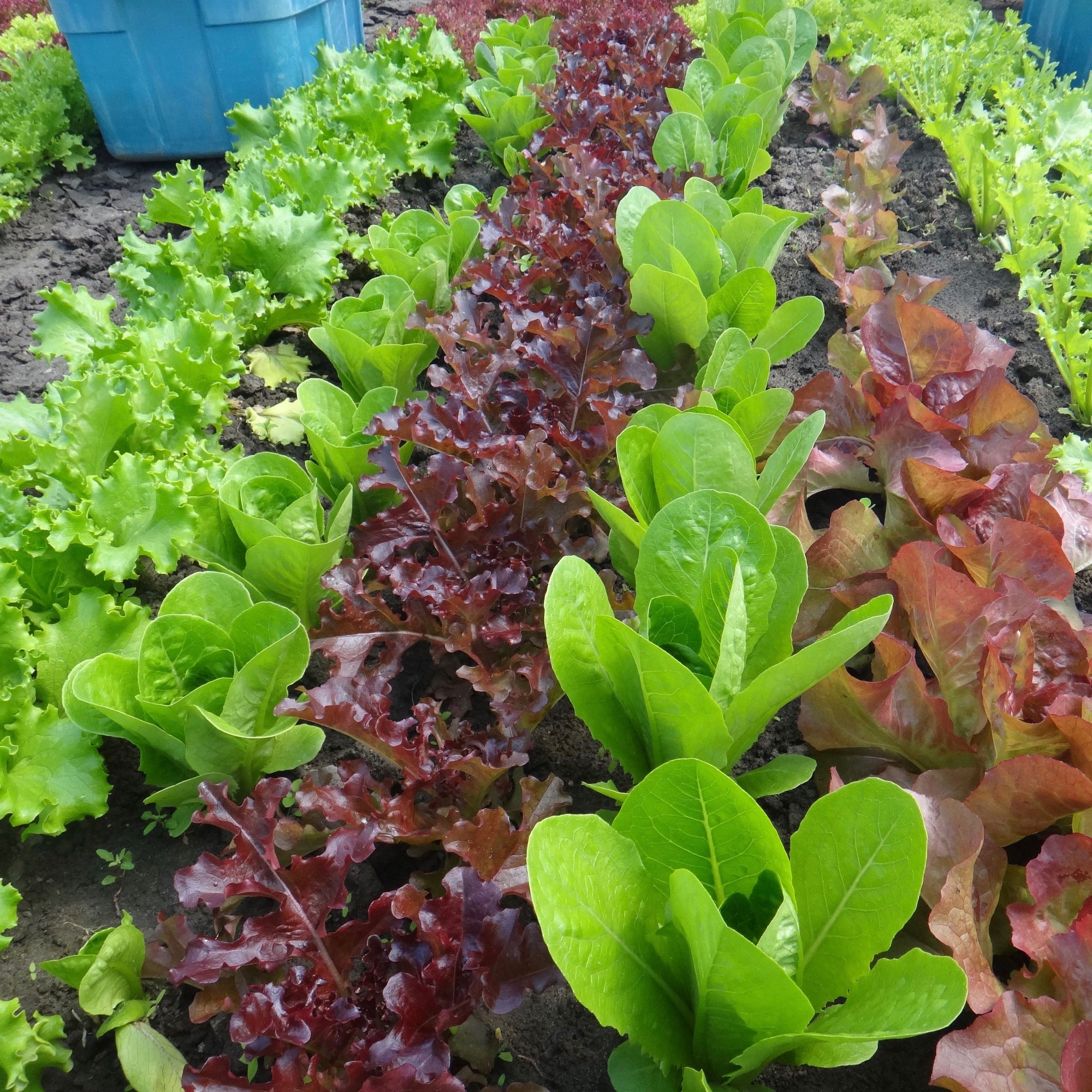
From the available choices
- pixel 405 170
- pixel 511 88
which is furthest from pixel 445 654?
pixel 511 88

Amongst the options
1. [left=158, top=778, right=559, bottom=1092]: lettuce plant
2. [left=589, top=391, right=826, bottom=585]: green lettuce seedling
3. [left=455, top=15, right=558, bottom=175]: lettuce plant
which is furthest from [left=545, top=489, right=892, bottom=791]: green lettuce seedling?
[left=455, top=15, right=558, bottom=175]: lettuce plant

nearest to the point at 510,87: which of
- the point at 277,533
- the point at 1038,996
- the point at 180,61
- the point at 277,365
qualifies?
the point at 180,61

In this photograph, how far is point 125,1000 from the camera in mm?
1339

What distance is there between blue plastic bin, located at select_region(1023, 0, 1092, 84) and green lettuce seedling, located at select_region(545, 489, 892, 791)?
5459 millimetres

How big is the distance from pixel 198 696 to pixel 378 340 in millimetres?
1284

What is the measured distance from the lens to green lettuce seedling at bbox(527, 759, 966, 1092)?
0.92 meters

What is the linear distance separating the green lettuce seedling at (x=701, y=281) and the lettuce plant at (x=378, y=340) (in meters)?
0.59

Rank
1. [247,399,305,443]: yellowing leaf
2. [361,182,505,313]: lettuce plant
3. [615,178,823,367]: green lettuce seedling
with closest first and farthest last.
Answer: [615,178,823,367]: green lettuce seedling, [247,399,305,443]: yellowing leaf, [361,182,505,313]: lettuce plant

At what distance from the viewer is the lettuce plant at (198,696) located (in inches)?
57.8

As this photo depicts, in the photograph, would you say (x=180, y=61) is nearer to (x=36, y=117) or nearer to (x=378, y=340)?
(x=36, y=117)

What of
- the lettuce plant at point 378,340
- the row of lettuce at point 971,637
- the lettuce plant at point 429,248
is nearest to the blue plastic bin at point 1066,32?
the row of lettuce at point 971,637

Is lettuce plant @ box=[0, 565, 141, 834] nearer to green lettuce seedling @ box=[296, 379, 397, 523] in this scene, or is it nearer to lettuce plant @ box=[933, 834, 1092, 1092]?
green lettuce seedling @ box=[296, 379, 397, 523]

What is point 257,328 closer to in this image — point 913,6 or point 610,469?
point 610,469

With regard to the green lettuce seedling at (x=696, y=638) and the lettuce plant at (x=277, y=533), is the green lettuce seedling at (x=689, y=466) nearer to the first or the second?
the green lettuce seedling at (x=696, y=638)
